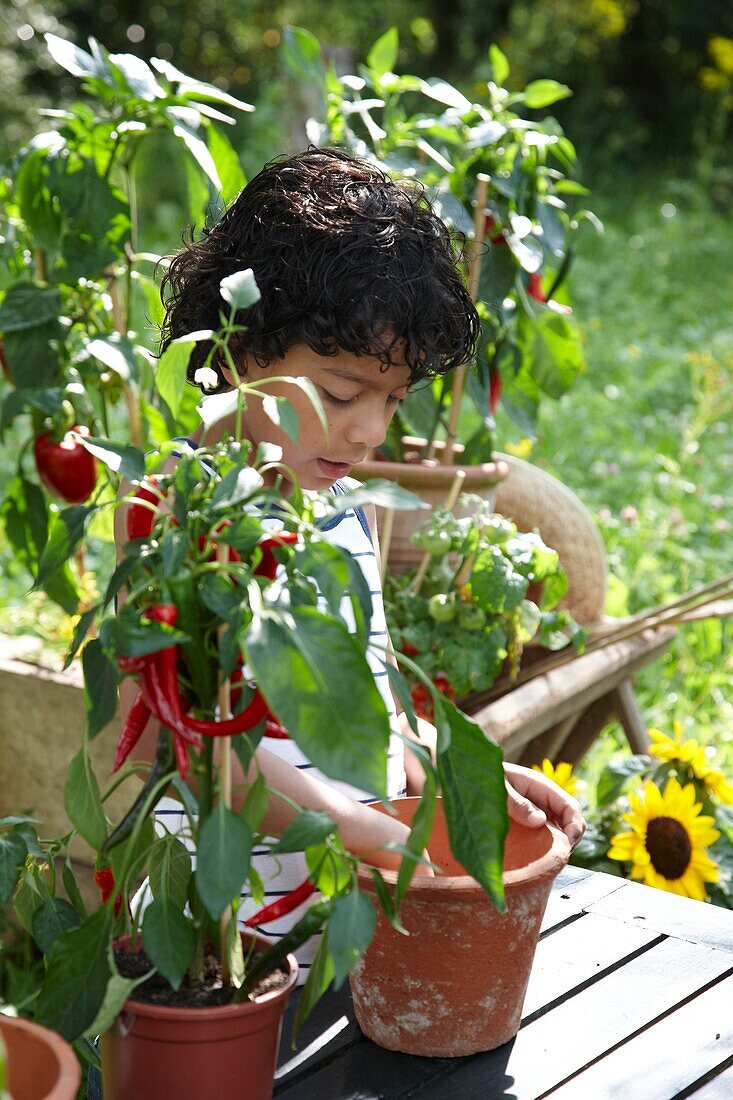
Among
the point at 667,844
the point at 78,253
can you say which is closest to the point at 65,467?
the point at 78,253

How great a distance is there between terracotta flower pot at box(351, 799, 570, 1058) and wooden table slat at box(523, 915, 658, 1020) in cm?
9

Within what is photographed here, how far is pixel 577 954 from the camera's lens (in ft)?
4.02

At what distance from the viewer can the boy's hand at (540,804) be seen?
Result: 3.73 feet

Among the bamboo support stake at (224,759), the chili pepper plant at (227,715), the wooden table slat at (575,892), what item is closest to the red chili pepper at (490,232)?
the wooden table slat at (575,892)

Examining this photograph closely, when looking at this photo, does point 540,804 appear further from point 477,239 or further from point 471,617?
point 477,239

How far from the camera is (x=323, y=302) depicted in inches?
47.2

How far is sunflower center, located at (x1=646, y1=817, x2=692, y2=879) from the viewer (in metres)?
1.82

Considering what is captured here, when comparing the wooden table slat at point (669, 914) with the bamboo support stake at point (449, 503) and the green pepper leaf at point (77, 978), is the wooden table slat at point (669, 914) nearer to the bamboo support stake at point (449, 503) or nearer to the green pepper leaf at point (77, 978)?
the green pepper leaf at point (77, 978)

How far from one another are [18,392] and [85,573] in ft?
1.72

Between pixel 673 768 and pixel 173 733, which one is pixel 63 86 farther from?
pixel 173 733

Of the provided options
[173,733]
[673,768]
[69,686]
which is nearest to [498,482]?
[673,768]

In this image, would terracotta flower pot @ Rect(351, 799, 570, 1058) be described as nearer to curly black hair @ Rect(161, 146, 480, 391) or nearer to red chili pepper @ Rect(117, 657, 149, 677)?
red chili pepper @ Rect(117, 657, 149, 677)

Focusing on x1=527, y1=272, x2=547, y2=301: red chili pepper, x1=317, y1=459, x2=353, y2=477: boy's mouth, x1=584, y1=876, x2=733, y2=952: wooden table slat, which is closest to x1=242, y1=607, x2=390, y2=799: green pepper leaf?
x1=317, y1=459, x2=353, y2=477: boy's mouth

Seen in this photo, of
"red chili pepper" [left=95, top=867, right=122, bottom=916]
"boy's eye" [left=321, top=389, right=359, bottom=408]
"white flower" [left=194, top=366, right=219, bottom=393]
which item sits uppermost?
"white flower" [left=194, top=366, right=219, bottom=393]
